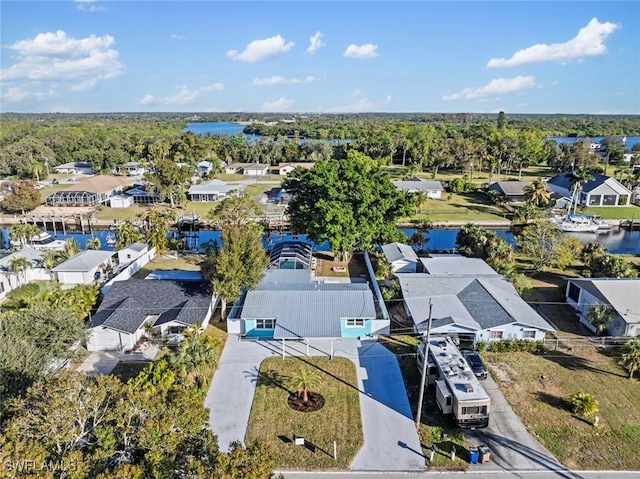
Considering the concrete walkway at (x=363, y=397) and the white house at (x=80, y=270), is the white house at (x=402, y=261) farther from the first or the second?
the white house at (x=80, y=270)

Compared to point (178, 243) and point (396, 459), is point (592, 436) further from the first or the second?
point (178, 243)

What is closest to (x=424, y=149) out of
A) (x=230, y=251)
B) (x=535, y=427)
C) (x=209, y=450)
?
(x=230, y=251)

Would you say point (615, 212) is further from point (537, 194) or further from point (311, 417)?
point (311, 417)

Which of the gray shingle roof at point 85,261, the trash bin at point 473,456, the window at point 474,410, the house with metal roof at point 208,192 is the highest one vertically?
the house with metal roof at point 208,192

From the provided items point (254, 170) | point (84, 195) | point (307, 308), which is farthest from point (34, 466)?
point (254, 170)

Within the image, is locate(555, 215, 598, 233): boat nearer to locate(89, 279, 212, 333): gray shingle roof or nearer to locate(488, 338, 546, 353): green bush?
locate(488, 338, 546, 353): green bush

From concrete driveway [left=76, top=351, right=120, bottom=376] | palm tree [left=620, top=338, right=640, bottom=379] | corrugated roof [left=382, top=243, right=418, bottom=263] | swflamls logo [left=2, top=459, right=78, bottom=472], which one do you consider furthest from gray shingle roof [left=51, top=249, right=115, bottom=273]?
palm tree [left=620, top=338, right=640, bottom=379]

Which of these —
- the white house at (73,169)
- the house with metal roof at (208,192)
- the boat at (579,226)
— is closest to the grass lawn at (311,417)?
the boat at (579,226)
